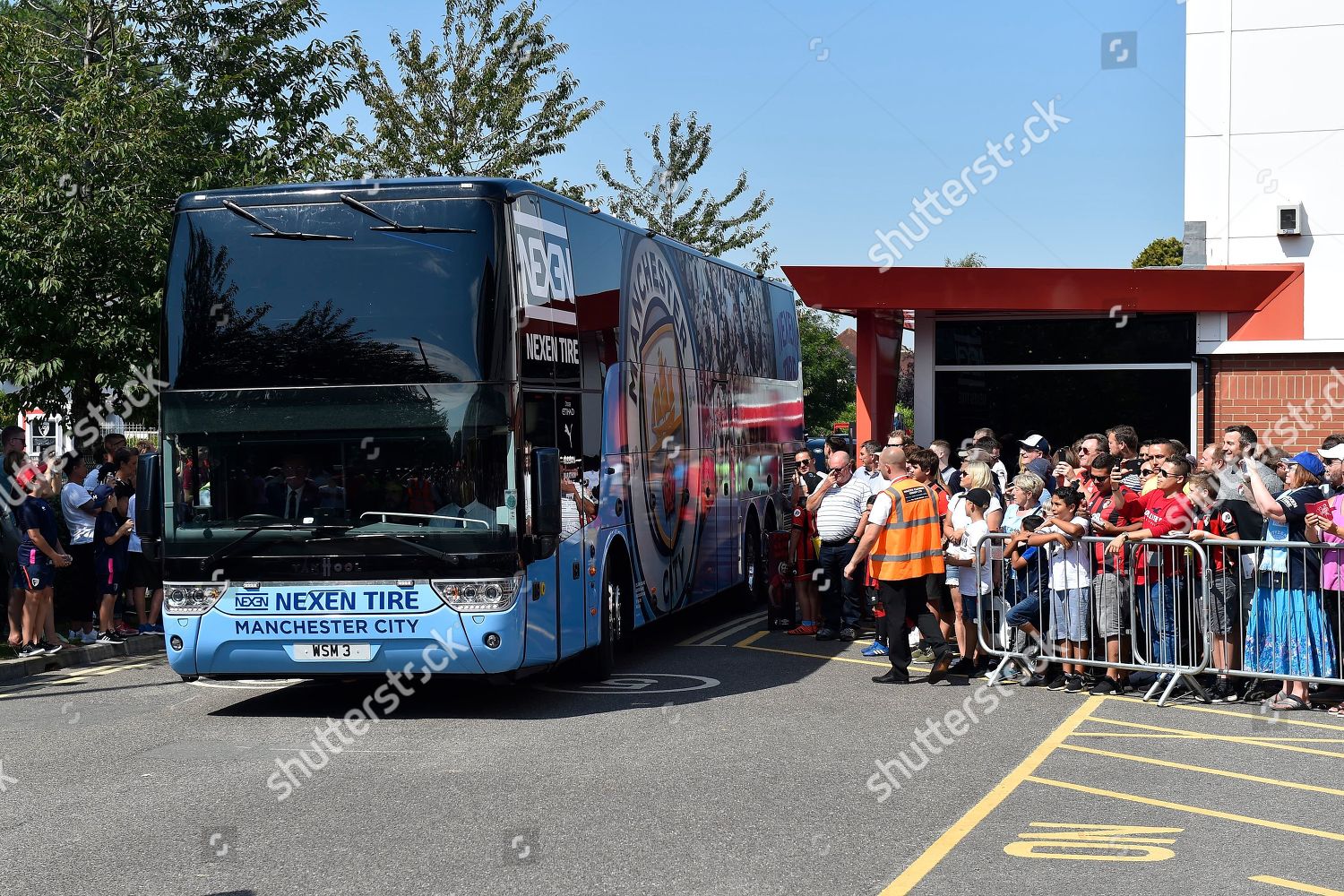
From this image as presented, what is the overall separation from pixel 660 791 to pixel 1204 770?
305cm

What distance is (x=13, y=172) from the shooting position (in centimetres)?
1558

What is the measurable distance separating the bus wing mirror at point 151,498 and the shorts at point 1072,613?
6.38 m

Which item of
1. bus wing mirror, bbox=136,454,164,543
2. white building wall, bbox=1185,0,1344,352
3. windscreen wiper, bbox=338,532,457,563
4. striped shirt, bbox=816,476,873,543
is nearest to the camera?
windscreen wiper, bbox=338,532,457,563

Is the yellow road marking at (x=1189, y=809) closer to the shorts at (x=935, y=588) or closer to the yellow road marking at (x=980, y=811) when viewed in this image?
the yellow road marking at (x=980, y=811)

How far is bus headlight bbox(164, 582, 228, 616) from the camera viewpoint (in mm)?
9742

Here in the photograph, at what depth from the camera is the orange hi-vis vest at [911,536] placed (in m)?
11.3

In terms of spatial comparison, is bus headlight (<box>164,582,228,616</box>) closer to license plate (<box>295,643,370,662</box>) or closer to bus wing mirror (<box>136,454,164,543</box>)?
bus wing mirror (<box>136,454,164,543</box>)

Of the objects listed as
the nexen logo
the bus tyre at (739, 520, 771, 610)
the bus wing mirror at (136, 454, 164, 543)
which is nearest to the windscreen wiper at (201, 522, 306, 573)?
the nexen logo

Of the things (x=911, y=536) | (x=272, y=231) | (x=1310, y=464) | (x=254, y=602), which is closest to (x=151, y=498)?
(x=254, y=602)

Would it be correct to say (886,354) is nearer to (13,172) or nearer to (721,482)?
(721,482)

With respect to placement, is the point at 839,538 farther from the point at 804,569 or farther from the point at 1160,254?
the point at 1160,254

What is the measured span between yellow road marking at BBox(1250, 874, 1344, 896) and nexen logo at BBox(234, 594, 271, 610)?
20.4ft

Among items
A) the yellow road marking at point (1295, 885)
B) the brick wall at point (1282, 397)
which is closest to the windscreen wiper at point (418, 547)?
the yellow road marking at point (1295, 885)

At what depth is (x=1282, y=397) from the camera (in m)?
19.7
